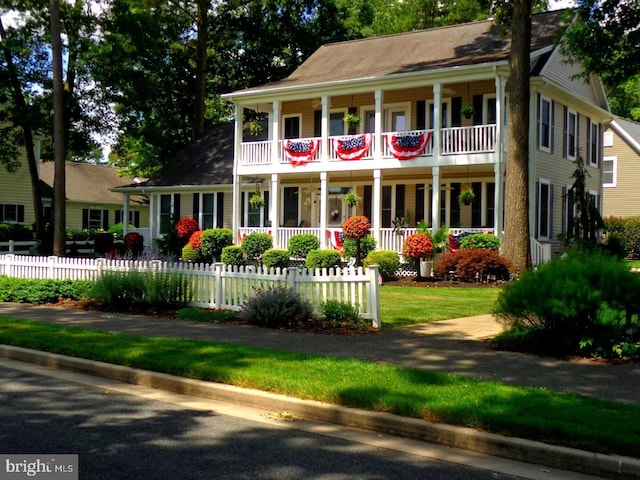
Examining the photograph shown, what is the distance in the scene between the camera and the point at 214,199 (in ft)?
106

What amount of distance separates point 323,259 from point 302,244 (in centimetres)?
215

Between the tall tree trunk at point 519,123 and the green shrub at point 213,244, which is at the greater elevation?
the tall tree trunk at point 519,123

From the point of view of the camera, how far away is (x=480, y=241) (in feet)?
69.2

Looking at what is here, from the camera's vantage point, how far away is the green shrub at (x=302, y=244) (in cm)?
2495

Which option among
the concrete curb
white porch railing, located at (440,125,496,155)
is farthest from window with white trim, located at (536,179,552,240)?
the concrete curb

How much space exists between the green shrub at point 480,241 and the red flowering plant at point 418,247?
1038 mm

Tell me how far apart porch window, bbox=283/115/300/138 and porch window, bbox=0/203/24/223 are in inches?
795

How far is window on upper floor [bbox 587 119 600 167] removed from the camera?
1142 inches

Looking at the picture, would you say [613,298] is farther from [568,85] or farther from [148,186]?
[148,186]

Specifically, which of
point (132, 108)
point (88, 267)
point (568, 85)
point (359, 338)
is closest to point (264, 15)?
point (132, 108)

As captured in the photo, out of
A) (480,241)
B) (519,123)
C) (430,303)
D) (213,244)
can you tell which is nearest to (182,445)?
(430,303)

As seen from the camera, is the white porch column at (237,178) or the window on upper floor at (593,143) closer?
the white porch column at (237,178)

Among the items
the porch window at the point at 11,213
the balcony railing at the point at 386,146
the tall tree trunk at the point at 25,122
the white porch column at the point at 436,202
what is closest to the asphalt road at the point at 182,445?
the white porch column at the point at 436,202

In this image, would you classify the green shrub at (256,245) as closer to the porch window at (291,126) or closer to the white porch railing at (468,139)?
the porch window at (291,126)
